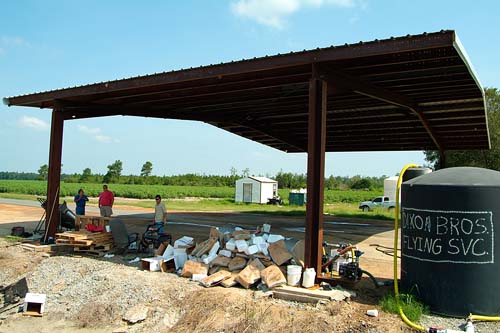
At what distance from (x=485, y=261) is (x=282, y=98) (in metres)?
9.57

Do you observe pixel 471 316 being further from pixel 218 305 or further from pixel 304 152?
pixel 304 152

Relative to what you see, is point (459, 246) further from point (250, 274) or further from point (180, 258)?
point (180, 258)

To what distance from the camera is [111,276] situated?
10.4 meters

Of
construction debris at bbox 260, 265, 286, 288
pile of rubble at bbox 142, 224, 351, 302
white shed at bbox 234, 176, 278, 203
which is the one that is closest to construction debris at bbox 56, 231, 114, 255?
pile of rubble at bbox 142, 224, 351, 302

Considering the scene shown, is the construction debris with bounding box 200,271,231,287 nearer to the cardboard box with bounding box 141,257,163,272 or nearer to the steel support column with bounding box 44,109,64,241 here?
the cardboard box with bounding box 141,257,163,272

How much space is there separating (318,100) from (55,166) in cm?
978

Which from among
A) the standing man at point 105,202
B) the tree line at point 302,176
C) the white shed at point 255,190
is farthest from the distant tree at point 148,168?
the standing man at point 105,202

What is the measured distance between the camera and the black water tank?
23.9 feet

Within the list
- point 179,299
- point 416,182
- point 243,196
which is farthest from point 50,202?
point 243,196

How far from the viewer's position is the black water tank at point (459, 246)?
23.9ft

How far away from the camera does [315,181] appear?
381 inches

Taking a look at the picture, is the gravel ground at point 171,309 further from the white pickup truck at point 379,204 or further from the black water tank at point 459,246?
the white pickup truck at point 379,204

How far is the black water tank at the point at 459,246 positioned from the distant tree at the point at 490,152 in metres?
33.2

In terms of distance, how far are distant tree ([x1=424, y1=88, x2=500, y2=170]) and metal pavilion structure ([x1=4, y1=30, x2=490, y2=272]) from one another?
16.7 metres
